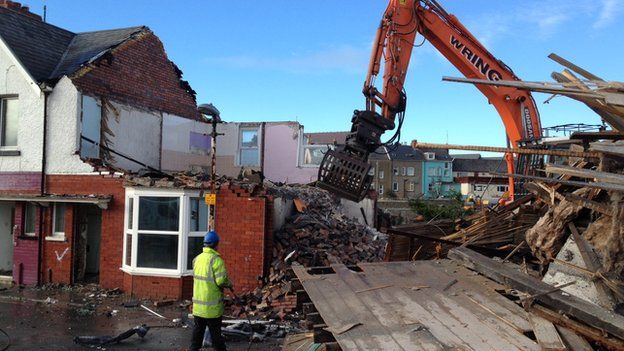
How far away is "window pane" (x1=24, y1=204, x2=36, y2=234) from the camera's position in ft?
44.8

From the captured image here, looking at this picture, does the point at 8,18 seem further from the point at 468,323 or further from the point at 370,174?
the point at 468,323

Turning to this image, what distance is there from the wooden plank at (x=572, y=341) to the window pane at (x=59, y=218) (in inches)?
490

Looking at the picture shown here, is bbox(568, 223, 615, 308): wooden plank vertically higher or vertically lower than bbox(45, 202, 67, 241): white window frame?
higher

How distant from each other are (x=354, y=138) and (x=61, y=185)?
831 centimetres

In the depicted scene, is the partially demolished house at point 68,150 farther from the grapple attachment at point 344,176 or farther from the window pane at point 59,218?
the grapple attachment at point 344,176

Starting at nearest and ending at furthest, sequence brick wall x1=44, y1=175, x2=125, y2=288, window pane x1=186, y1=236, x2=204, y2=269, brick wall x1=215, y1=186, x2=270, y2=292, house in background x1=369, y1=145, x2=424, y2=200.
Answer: brick wall x1=215, y1=186, x2=270, y2=292, window pane x1=186, y1=236, x2=204, y2=269, brick wall x1=44, y1=175, x2=125, y2=288, house in background x1=369, y1=145, x2=424, y2=200

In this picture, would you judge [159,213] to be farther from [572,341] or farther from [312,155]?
[572,341]

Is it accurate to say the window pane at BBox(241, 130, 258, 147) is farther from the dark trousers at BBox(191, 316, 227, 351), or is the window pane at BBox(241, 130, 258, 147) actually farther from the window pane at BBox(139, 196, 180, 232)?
the dark trousers at BBox(191, 316, 227, 351)

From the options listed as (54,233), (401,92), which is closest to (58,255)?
(54,233)

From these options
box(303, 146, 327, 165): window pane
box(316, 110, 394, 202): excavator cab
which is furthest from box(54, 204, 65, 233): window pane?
box(316, 110, 394, 202): excavator cab

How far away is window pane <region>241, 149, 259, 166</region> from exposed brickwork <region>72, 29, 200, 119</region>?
6.64 ft

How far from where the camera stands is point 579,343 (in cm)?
335

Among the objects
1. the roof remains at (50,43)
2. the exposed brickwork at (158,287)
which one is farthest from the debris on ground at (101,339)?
the roof remains at (50,43)

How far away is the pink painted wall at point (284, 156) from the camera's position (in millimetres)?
16766
